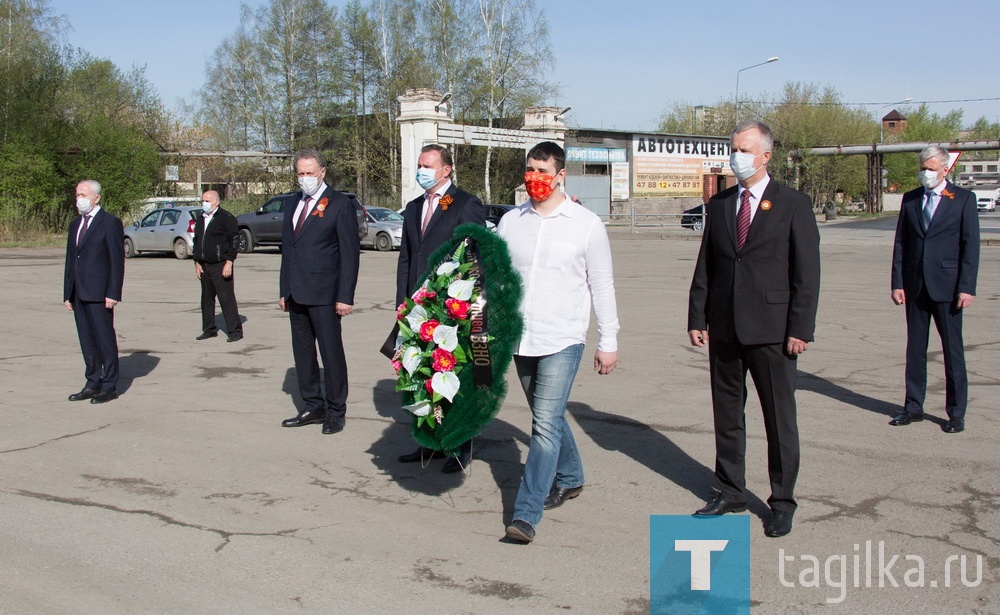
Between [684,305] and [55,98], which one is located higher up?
[55,98]

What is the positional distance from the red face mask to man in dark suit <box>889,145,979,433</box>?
12.1 feet

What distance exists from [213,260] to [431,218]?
681 cm

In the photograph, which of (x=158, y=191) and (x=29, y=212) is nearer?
(x=29, y=212)

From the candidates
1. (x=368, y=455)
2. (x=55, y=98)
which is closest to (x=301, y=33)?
(x=55, y=98)

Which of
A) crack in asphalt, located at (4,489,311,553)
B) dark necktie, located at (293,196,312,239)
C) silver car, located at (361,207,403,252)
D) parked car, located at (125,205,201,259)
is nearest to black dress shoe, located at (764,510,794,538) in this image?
crack in asphalt, located at (4,489,311,553)

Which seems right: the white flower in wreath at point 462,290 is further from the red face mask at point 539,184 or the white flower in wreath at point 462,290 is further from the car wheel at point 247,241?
the car wheel at point 247,241

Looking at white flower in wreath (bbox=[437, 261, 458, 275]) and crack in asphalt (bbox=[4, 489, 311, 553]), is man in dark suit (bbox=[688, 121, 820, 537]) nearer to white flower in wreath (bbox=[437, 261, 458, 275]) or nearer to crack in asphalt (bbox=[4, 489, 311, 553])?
white flower in wreath (bbox=[437, 261, 458, 275])

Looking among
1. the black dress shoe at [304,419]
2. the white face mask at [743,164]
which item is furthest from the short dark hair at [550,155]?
the black dress shoe at [304,419]

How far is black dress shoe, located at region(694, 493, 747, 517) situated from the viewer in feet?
16.8

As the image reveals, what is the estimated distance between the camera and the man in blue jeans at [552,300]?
480 cm

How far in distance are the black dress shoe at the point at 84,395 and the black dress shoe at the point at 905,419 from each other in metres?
6.76

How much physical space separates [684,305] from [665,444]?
8.13 meters

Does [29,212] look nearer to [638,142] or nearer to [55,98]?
[55,98]

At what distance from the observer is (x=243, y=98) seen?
5606 centimetres
